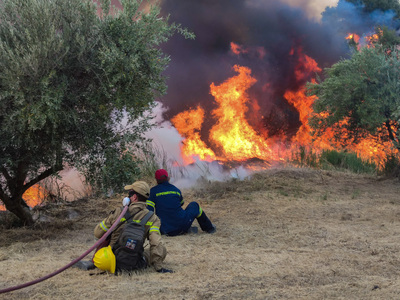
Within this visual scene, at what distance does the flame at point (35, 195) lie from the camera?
12.1m

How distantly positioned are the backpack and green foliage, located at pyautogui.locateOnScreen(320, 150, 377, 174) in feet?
46.3

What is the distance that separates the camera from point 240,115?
17.0 metres

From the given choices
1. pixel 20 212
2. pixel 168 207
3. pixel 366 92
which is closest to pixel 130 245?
pixel 168 207

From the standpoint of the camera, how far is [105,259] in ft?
18.1

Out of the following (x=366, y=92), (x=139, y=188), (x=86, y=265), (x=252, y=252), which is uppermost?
(x=366, y=92)

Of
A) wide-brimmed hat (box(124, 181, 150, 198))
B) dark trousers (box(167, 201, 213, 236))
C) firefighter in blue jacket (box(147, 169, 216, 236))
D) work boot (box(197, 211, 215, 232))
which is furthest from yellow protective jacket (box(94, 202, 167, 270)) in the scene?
→ work boot (box(197, 211, 215, 232))

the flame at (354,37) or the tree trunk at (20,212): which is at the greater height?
the flame at (354,37)

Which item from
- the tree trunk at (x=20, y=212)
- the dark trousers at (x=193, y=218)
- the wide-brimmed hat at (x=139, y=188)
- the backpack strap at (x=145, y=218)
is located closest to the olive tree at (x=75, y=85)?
the tree trunk at (x=20, y=212)

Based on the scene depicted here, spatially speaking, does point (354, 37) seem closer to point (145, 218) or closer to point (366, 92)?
point (366, 92)

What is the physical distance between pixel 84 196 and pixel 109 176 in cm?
564

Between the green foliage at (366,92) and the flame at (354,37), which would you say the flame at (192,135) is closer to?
the green foliage at (366,92)

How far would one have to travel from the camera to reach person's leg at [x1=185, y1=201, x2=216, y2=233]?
843 cm

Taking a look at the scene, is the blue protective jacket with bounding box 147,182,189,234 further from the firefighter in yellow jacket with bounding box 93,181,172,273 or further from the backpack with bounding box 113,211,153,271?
the backpack with bounding box 113,211,153,271

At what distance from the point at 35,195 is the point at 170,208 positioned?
565 cm
